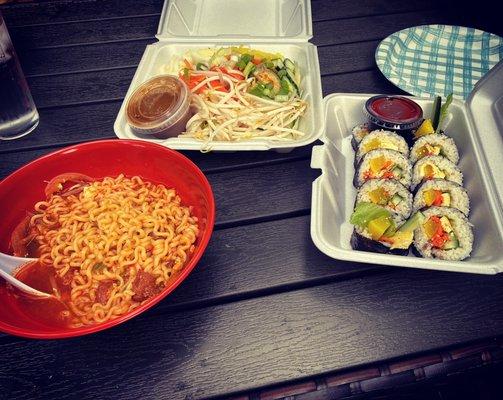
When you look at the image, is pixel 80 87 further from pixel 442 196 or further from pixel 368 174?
pixel 442 196

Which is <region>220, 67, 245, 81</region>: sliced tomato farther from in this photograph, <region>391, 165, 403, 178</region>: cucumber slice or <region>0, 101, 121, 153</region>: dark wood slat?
<region>391, 165, 403, 178</region>: cucumber slice

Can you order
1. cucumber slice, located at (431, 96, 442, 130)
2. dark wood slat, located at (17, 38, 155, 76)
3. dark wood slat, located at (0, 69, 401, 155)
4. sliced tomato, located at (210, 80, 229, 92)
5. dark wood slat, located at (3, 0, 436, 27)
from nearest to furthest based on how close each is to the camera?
cucumber slice, located at (431, 96, 442, 130)
dark wood slat, located at (0, 69, 401, 155)
sliced tomato, located at (210, 80, 229, 92)
dark wood slat, located at (17, 38, 155, 76)
dark wood slat, located at (3, 0, 436, 27)

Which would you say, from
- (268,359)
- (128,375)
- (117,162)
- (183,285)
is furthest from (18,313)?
(268,359)

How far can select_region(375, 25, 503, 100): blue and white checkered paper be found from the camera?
8.29ft

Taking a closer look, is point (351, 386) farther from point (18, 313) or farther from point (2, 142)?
point (2, 142)

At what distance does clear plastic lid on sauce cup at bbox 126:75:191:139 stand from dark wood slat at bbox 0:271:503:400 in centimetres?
101

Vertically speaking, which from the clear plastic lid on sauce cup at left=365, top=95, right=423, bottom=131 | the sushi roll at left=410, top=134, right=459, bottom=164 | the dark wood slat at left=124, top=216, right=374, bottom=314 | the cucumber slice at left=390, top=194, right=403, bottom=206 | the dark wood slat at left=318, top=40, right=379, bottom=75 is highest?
the clear plastic lid on sauce cup at left=365, top=95, right=423, bottom=131

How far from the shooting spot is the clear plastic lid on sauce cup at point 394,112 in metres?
2.01

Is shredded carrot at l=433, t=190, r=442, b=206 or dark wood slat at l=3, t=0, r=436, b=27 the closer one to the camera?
shredded carrot at l=433, t=190, r=442, b=206

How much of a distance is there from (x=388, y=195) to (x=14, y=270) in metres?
1.63

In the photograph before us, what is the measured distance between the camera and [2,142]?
7.36 feet

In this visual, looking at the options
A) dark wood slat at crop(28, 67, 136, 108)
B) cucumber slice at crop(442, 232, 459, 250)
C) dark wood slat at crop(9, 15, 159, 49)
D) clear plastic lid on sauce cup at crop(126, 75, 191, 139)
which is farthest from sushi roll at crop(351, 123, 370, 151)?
dark wood slat at crop(9, 15, 159, 49)

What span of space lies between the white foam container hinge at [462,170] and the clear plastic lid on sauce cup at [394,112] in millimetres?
82

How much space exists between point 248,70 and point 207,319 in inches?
65.3
